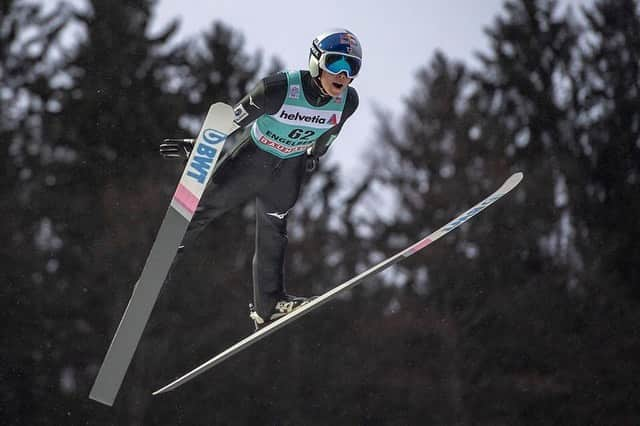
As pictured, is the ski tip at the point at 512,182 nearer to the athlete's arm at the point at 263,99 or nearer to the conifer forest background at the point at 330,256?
→ the athlete's arm at the point at 263,99

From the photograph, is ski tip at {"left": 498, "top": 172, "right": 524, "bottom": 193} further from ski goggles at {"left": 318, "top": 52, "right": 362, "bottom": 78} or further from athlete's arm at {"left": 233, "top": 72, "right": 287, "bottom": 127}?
athlete's arm at {"left": 233, "top": 72, "right": 287, "bottom": 127}

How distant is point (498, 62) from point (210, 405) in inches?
369

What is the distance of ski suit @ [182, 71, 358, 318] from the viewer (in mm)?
4785

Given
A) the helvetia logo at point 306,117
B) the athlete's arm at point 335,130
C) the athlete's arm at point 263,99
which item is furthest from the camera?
the athlete's arm at point 335,130

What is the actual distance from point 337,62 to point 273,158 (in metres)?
0.70

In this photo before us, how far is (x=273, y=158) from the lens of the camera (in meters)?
5.03

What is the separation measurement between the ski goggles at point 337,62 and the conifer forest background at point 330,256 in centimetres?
1182

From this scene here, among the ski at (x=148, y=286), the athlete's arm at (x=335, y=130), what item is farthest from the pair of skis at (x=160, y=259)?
the athlete's arm at (x=335, y=130)

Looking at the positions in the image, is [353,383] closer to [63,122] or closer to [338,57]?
[63,122]

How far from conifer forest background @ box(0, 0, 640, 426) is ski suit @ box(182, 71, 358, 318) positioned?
35.9 feet

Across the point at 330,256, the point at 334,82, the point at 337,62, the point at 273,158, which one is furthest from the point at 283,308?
the point at 330,256

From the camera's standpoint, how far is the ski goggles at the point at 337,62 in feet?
15.2

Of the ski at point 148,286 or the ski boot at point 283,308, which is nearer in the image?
the ski at point 148,286

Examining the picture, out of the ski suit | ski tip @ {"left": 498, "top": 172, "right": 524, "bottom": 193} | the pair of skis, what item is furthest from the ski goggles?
ski tip @ {"left": 498, "top": 172, "right": 524, "bottom": 193}
